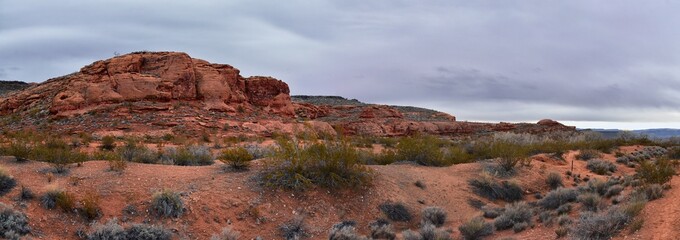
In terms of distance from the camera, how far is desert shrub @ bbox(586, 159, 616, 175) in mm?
19594

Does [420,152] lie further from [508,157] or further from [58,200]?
[58,200]

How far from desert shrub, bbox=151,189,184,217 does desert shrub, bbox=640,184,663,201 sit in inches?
389

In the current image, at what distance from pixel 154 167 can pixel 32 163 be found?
2893mm

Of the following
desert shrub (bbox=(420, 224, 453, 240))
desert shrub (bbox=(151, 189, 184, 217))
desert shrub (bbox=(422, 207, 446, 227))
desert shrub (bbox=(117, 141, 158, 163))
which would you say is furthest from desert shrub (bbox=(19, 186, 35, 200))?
desert shrub (bbox=(422, 207, 446, 227))

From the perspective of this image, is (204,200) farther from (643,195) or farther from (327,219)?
(643,195)

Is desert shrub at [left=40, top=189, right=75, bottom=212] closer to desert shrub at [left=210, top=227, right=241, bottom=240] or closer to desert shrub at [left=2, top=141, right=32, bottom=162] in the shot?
desert shrub at [left=210, top=227, right=241, bottom=240]

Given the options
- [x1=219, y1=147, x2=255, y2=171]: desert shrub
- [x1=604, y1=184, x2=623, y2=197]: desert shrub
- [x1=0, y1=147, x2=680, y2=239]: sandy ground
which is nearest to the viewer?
[x1=0, y1=147, x2=680, y2=239]: sandy ground

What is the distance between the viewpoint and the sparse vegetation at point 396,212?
1234 cm

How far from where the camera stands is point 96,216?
9883 mm

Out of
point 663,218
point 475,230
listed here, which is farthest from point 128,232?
point 663,218

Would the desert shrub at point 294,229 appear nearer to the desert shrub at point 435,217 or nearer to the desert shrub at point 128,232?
the desert shrub at point 128,232

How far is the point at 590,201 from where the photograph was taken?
439 inches

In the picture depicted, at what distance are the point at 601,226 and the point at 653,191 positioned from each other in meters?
2.43

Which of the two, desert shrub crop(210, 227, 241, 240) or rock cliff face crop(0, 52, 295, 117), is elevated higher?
rock cliff face crop(0, 52, 295, 117)
